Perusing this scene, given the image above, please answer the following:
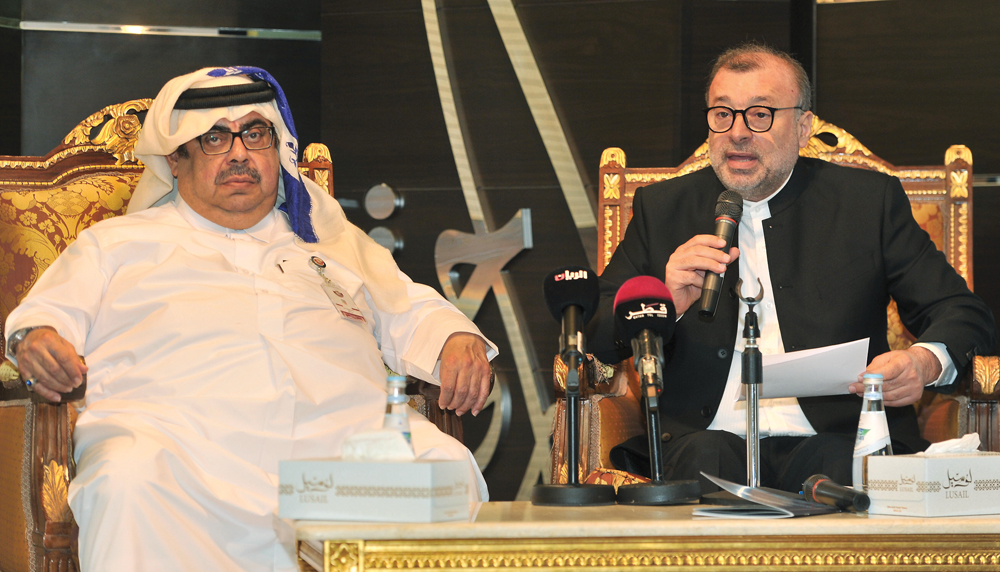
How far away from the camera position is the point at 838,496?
1737mm

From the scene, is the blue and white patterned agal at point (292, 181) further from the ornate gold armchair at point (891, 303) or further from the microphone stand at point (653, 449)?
the microphone stand at point (653, 449)

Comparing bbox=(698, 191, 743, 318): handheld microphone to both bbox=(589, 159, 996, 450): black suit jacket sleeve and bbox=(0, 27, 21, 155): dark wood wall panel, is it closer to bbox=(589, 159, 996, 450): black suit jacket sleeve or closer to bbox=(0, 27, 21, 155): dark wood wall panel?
bbox=(589, 159, 996, 450): black suit jacket sleeve

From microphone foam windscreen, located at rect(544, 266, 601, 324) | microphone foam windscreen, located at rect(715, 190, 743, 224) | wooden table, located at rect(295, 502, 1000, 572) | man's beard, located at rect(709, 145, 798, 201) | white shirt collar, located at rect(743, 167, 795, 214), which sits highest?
man's beard, located at rect(709, 145, 798, 201)

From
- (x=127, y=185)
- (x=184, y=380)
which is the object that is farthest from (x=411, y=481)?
(x=127, y=185)

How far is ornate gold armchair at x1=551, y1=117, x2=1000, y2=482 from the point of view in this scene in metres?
2.60

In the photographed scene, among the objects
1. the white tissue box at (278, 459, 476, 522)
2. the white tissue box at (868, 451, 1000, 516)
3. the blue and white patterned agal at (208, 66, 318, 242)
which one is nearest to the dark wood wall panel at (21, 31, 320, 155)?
the blue and white patterned agal at (208, 66, 318, 242)

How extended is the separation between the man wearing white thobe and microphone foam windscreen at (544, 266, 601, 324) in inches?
28.1

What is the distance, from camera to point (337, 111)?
420 cm

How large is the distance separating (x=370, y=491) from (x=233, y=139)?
1.60 metres

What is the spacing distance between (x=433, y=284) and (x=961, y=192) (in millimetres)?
2032

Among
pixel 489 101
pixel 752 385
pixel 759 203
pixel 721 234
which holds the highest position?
pixel 489 101

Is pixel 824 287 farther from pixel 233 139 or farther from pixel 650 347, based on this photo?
pixel 233 139

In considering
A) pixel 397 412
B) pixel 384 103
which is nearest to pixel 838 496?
pixel 397 412

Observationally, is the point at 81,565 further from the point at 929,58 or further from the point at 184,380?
the point at 929,58
